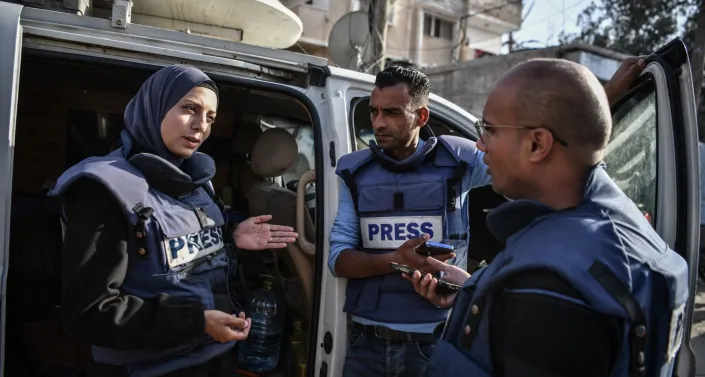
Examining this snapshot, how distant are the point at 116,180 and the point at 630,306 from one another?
1.28 metres

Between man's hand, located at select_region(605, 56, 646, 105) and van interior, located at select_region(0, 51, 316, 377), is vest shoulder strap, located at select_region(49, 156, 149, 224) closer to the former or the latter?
van interior, located at select_region(0, 51, 316, 377)

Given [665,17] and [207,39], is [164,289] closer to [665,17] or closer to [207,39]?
[207,39]

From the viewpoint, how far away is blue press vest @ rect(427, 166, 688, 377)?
0.94 meters

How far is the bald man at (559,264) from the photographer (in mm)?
906

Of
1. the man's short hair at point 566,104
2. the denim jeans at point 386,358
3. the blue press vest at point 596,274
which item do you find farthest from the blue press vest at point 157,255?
the man's short hair at point 566,104

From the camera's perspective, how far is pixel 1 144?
160cm

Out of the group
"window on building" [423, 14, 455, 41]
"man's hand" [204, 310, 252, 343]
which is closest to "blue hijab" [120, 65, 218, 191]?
"man's hand" [204, 310, 252, 343]

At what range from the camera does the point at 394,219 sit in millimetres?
1944

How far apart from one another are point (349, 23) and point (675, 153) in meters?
3.69

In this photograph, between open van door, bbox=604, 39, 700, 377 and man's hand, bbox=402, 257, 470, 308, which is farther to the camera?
man's hand, bbox=402, 257, 470, 308

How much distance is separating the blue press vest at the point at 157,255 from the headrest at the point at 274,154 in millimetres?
1511

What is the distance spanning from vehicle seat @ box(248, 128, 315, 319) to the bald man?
5.35 feet

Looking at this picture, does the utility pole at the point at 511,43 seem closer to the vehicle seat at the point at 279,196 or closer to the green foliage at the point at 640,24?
the green foliage at the point at 640,24

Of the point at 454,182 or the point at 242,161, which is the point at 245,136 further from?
the point at 454,182
